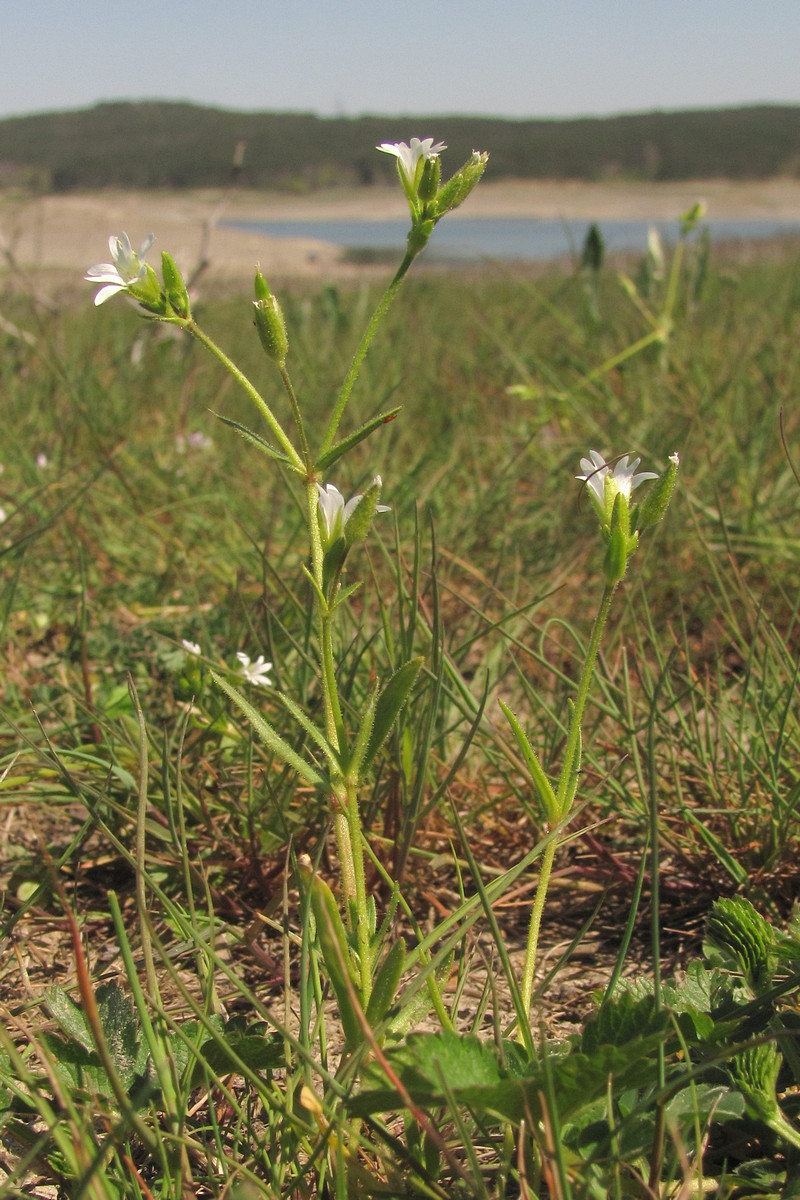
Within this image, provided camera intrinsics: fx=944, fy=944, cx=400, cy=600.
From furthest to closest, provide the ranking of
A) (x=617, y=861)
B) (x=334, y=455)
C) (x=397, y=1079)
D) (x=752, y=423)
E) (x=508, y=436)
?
(x=508, y=436)
(x=752, y=423)
(x=617, y=861)
(x=334, y=455)
(x=397, y=1079)

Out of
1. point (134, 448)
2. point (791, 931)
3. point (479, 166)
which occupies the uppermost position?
point (479, 166)

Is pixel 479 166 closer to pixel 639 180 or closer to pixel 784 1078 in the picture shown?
pixel 784 1078

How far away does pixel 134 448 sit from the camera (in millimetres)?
2410

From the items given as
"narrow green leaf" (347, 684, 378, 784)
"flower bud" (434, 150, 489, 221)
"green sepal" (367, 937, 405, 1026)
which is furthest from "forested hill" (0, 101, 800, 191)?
"green sepal" (367, 937, 405, 1026)

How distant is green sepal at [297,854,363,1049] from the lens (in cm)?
63

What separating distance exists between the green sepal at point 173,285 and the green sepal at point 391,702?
335mm

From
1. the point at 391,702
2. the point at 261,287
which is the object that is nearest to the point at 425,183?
the point at 261,287

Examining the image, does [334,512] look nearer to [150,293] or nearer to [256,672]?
[150,293]

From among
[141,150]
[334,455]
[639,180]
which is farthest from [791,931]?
[141,150]

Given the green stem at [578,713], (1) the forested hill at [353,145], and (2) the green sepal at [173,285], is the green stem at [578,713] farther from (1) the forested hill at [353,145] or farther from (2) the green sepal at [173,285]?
(1) the forested hill at [353,145]

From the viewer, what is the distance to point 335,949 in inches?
24.8

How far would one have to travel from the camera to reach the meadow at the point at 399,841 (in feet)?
A: 2.16

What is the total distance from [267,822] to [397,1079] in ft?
1.71

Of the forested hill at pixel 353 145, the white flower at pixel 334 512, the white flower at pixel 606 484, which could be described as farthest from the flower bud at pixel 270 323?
the forested hill at pixel 353 145
